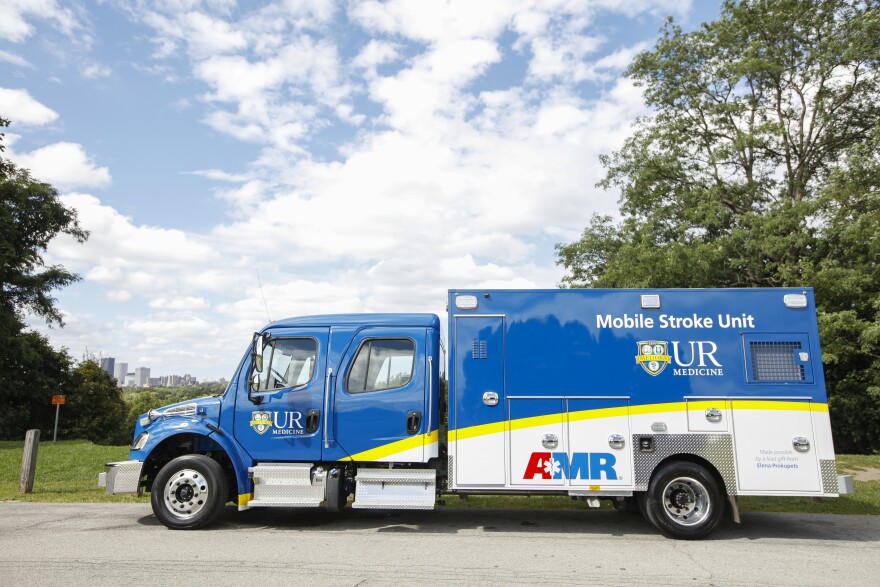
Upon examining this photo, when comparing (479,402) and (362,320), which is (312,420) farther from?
(479,402)

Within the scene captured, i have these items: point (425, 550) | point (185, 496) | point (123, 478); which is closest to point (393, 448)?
point (425, 550)

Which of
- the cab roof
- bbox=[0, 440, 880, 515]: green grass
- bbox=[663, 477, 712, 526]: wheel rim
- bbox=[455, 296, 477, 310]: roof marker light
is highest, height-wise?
bbox=[455, 296, 477, 310]: roof marker light

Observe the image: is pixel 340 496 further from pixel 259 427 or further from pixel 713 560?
pixel 713 560

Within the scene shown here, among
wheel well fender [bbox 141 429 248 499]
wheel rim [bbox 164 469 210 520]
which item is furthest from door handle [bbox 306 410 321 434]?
wheel rim [bbox 164 469 210 520]

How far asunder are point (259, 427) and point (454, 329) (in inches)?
108

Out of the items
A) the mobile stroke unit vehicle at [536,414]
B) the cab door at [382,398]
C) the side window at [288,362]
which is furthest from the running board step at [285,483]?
the side window at [288,362]

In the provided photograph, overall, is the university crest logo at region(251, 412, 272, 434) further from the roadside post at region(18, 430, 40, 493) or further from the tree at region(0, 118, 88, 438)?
the tree at region(0, 118, 88, 438)

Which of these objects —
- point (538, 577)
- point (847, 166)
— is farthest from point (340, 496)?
point (847, 166)

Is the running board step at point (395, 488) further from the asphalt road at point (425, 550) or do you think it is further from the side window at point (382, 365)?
the side window at point (382, 365)

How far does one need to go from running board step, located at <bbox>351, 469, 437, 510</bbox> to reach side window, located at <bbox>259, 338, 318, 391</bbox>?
4.77ft

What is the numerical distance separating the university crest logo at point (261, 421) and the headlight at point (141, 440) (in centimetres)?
134

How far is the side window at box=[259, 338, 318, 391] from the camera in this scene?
776 centimetres

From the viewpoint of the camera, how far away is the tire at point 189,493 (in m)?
7.37

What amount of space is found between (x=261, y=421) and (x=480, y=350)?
289cm
